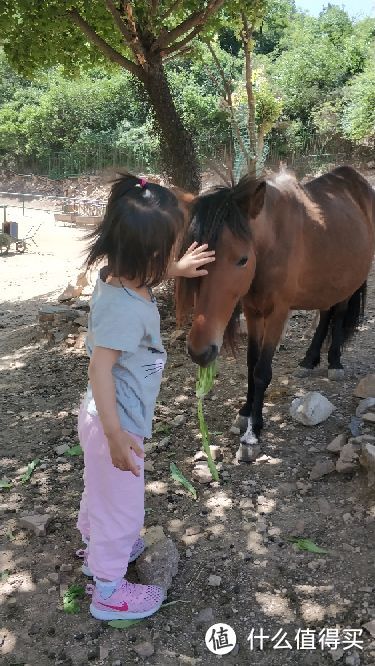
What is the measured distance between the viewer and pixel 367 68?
973 inches

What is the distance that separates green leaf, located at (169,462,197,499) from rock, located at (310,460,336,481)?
68 centimetres

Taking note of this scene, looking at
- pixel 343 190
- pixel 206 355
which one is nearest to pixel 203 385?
pixel 206 355

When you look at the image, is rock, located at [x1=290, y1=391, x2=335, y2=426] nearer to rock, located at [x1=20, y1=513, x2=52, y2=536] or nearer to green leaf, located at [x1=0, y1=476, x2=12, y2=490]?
rock, located at [x1=20, y1=513, x2=52, y2=536]

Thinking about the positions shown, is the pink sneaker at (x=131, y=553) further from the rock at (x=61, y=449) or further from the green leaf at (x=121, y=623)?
the rock at (x=61, y=449)

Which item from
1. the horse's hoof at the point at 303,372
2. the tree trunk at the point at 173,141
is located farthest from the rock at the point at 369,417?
the tree trunk at the point at 173,141

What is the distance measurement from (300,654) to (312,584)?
375mm

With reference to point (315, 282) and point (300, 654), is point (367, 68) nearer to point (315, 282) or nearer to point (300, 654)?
point (315, 282)

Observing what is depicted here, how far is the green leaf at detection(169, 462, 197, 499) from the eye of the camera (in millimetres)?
3100

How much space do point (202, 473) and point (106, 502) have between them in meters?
1.18

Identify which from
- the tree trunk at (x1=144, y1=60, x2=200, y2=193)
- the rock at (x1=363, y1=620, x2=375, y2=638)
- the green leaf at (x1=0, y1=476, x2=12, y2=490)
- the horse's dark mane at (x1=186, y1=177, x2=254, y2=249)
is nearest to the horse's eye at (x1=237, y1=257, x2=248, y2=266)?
the horse's dark mane at (x1=186, y1=177, x2=254, y2=249)

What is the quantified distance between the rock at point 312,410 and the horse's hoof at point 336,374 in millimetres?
714

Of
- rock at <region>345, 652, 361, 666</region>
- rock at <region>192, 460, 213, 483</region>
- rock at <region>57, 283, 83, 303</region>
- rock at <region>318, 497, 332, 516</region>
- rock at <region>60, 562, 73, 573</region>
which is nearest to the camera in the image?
rock at <region>345, 652, 361, 666</region>

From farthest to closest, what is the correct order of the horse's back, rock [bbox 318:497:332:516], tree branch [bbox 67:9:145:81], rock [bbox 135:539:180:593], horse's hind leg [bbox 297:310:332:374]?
tree branch [bbox 67:9:145:81], horse's hind leg [bbox 297:310:332:374], the horse's back, rock [bbox 318:497:332:516], rock [bbox 135:539:180:593]

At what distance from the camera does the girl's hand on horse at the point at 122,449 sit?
1884 millimetres
